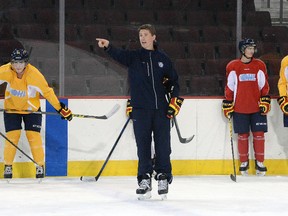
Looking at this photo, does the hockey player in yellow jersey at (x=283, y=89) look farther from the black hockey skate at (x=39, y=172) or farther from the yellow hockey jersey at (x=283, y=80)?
the black hockey skate at (x=39, y=172)

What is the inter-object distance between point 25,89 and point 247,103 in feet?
5.99

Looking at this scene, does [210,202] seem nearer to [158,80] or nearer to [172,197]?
[172,197]

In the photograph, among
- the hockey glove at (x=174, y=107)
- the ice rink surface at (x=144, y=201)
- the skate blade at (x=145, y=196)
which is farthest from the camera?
the skate blade at (x=145, y=196)

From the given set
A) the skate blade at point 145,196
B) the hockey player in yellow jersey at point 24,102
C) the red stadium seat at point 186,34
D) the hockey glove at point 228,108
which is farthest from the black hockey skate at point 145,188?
the red stadium seat at point 186,34

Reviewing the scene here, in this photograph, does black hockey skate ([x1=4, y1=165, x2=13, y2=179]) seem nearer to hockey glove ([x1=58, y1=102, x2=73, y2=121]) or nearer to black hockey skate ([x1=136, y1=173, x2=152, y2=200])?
hockey glove ([x1=58, y1=102, x2=73, y2=121])

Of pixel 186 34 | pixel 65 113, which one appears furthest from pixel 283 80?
pixel 65 113

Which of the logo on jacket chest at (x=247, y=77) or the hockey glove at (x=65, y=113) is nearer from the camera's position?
the hockey glove at (x=65, y=113)

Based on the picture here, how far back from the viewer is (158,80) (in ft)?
18.0

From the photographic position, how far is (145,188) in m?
5.52

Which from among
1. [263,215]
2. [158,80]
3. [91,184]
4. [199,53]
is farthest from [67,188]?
[199,53]

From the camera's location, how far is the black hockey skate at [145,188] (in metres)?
5.51

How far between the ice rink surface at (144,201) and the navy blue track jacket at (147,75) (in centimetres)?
64

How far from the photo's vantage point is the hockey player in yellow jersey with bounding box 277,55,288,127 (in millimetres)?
7047

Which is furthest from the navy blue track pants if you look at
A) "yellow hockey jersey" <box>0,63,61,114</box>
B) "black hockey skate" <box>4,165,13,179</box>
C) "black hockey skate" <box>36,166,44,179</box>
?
Answer: "black hockey skate" <box>4,165,13,179</box>
